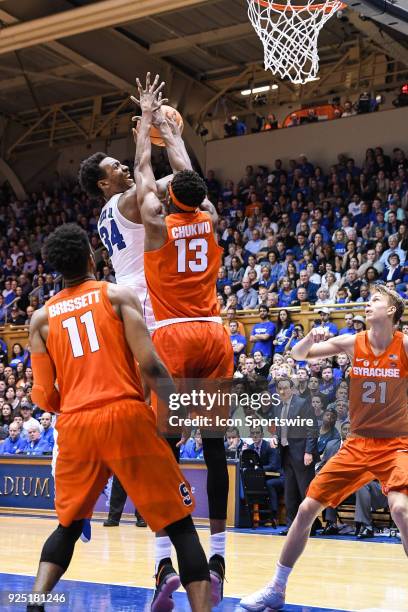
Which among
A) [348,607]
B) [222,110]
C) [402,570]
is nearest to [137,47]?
[222,110]

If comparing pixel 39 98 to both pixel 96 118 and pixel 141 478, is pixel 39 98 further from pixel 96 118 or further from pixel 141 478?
pixel 141 478

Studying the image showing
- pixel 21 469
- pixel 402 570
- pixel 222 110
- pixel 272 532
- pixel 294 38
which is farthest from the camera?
pixel 222 110

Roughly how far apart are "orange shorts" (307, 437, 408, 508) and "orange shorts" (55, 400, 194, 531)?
157 cm

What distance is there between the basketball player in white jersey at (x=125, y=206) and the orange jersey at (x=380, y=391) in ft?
4.77

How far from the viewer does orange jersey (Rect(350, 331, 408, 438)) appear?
6113 mm

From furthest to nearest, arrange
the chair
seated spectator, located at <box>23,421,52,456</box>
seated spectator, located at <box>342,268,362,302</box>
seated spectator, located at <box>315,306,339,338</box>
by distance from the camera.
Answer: seated spectator, located at <box>342,268,362,302</box>
seated spectator, located at <box>23,421,52,456</box>
seated spectator, located at <box>315,306,339,338</box>
the chair

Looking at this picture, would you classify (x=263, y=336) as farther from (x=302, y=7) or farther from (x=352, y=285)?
(x=302, y=7)

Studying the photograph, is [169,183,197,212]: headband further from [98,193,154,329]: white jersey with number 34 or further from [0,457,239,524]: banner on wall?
[0,457,239,524]: banner on wall

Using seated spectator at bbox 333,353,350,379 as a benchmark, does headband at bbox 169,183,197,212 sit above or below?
above

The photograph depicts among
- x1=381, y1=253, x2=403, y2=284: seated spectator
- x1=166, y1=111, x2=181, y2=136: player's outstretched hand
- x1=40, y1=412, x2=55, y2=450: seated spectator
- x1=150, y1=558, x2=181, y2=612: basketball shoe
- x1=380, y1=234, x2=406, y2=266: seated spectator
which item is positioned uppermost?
x1=166, y1=111, x2=181, y2=136: player's outstretched hand

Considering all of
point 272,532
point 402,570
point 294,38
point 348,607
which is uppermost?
point 294,38

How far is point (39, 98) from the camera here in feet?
93.5

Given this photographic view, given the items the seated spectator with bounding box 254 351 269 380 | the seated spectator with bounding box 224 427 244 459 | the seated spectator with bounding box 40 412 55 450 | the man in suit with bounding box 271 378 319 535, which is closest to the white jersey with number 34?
the man in suit with bounding box 271 378 319 535

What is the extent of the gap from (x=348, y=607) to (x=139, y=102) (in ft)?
11.4
